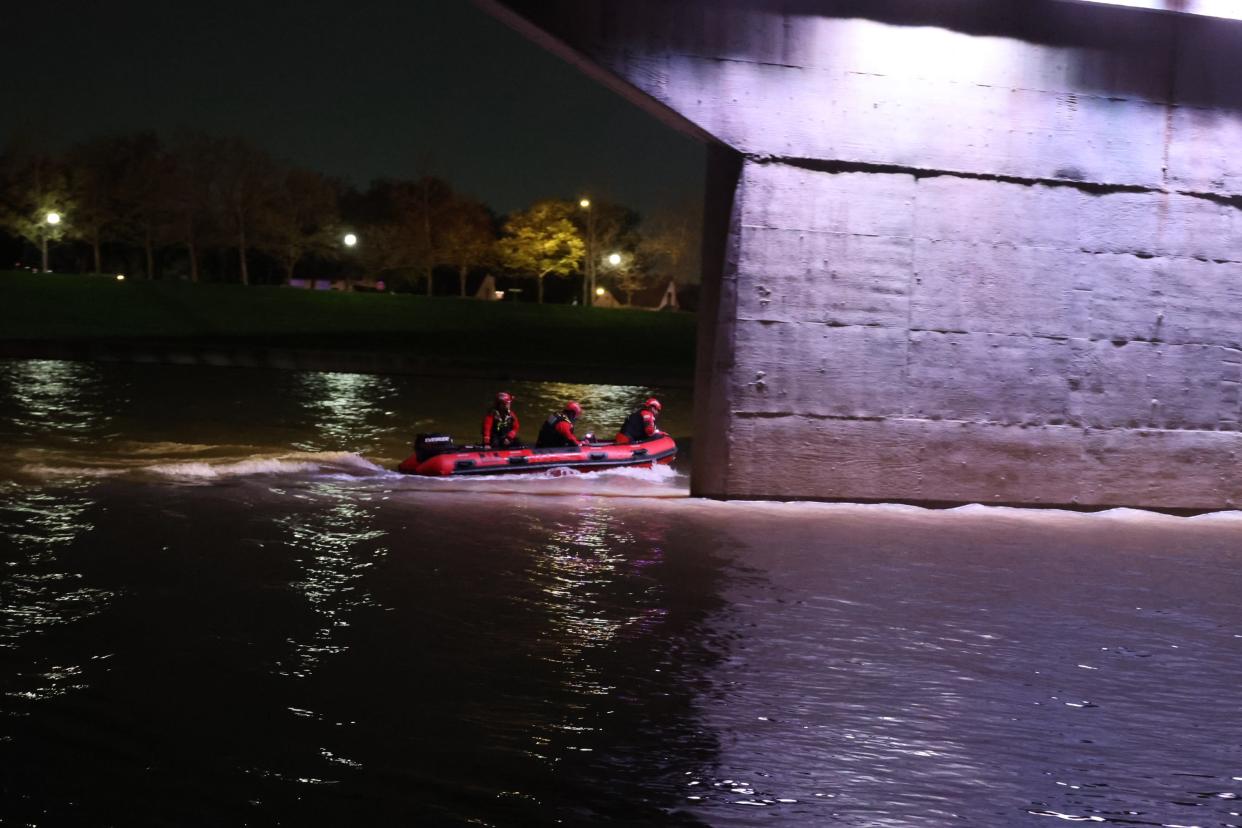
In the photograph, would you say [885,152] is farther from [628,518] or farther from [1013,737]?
[1013,737]

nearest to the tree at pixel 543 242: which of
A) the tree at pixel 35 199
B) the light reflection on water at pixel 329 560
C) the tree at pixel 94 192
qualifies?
the tree at pixel 94 192

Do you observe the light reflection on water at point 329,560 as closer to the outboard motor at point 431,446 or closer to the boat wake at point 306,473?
the boat wake at point 306,473

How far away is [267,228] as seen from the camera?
268 feet

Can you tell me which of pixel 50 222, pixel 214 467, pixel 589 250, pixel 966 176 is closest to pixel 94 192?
pixel 50 222

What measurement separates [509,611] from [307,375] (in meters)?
30.7

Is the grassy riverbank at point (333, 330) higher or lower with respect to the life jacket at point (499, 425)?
higher

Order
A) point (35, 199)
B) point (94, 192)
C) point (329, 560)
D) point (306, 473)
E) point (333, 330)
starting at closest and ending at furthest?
point (329, 560) → point (306, 473) → point (333, 330) → point (35, 199) → point (94, 192)

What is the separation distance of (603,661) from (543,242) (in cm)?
8042

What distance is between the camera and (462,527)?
12789 mm

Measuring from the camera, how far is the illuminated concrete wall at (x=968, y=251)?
1374cm

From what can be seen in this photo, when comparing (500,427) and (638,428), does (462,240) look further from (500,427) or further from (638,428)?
(500,427)

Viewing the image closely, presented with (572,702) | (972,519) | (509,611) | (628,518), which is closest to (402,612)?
(509,611)

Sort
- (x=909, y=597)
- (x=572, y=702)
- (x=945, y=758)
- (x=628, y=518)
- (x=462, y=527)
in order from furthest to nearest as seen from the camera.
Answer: (x=628, y=518), (x=462, y=527), (x=909, y=597), (x=572, y=702), (x=945, y=758)

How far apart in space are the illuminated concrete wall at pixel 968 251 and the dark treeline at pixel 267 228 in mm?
70575
